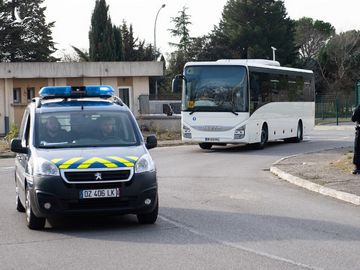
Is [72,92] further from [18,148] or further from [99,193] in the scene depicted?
[99,193]

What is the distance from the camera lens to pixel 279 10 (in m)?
88.1

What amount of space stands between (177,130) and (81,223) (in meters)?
28.3

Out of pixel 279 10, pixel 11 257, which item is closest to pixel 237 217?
pixel 11 257

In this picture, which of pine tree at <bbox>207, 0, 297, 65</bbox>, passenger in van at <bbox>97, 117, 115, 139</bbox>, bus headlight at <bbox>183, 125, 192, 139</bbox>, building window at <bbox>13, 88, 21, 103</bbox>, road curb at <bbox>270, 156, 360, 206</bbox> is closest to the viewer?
passenger in van at <bbox>97, 117, 115, 139</bbox>

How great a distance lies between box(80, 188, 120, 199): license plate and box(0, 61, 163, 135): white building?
3468 centimetres

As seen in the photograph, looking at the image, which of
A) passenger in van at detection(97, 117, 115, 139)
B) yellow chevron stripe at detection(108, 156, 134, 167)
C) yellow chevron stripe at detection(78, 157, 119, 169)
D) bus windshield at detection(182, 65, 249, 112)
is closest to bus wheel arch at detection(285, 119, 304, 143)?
bus windshield at detection(182, 65, 249, 112)

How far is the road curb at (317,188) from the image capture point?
1330cm

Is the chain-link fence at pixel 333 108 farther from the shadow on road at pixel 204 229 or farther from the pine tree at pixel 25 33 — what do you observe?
the shadow on road at pixel 204 229

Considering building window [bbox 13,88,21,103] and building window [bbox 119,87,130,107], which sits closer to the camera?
building window [bbox 13,88,21,103]

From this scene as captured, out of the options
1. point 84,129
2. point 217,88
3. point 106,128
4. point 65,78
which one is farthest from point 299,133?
point 84,129

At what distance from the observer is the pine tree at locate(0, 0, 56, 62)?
74.9 m

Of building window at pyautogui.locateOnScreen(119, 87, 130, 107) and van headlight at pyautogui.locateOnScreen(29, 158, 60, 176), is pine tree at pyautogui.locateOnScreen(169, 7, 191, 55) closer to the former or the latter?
building window at pyautogui.locateOnScreen(119, 87, 130, 107)

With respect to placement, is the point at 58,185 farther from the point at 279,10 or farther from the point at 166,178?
the point at 279,10

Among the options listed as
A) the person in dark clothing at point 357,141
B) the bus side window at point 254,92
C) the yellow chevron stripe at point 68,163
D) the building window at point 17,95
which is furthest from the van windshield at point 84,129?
the building window at point 17,95
